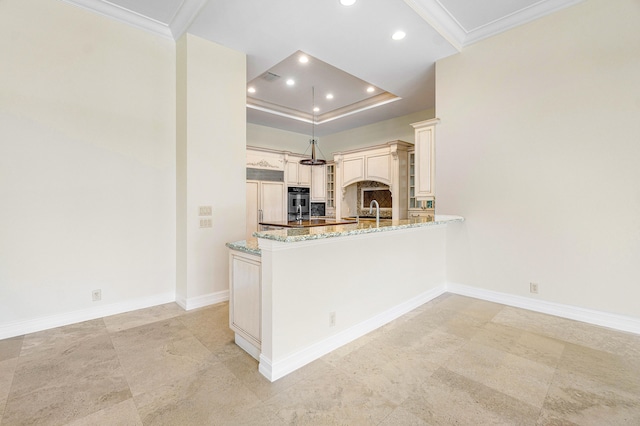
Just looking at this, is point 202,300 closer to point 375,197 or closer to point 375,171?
point 375,171

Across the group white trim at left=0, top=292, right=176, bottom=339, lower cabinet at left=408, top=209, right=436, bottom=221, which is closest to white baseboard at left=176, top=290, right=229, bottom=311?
white trim at left=0, top=292, right=176, bottom=339

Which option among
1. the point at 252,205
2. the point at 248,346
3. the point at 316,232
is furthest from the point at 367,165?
the point at 248,346

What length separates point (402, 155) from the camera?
6191 millimetres

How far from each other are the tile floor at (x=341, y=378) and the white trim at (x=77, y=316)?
10 cm

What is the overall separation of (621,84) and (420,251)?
2.47 m

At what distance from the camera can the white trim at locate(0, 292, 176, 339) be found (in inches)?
103

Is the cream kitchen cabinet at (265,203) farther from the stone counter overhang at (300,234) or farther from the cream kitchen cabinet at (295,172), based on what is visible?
the stone counter overhang at (300,234)

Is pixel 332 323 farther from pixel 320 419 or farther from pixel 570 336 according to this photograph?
pixel 570 336

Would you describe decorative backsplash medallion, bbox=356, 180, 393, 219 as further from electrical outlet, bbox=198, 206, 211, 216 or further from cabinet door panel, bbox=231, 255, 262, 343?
cabinet door panel, bbox=231, 255, 262, 343

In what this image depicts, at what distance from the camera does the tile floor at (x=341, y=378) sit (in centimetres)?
163

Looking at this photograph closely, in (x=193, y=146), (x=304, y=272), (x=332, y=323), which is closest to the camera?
(x=304, y=272)

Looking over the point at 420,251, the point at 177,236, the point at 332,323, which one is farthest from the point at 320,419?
the point at 177,236

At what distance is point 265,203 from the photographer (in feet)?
22.0

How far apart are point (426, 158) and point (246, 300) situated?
3.11 meters
